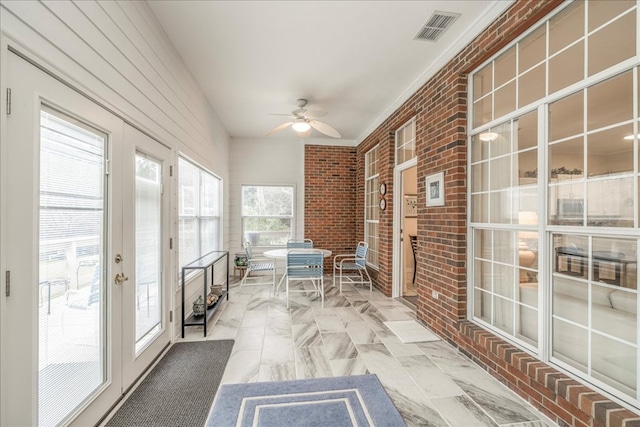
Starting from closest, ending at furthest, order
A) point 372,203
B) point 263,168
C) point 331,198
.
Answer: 1. point 372,203
2. point 263,168
3. point 331,198

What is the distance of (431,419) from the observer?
1.83 metres

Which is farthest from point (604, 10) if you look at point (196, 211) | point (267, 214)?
point (267, 214)

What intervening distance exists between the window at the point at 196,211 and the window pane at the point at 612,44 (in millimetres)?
3773

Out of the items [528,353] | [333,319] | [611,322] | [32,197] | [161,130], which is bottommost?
[333,319]

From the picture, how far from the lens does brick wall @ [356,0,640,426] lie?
1713mm

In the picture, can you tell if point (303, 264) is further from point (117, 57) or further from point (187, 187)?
point (117, 57)

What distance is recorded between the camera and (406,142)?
14.0ft

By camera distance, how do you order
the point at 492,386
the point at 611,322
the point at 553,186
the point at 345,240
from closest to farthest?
the point at 611,322, the point at 553,186, the point at 492,386, the point at 345,240

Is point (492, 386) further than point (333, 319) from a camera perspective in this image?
No

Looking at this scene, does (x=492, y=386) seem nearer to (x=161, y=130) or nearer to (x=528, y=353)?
(x=528, y=353)

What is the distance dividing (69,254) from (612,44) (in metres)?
3.36

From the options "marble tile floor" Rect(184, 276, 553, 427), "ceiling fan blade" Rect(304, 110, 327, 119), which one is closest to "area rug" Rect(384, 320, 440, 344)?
"marble tile floor" Rect(184, 276, 553, 427)

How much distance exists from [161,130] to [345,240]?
4.61 metres

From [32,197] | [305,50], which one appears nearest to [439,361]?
[32,197]
